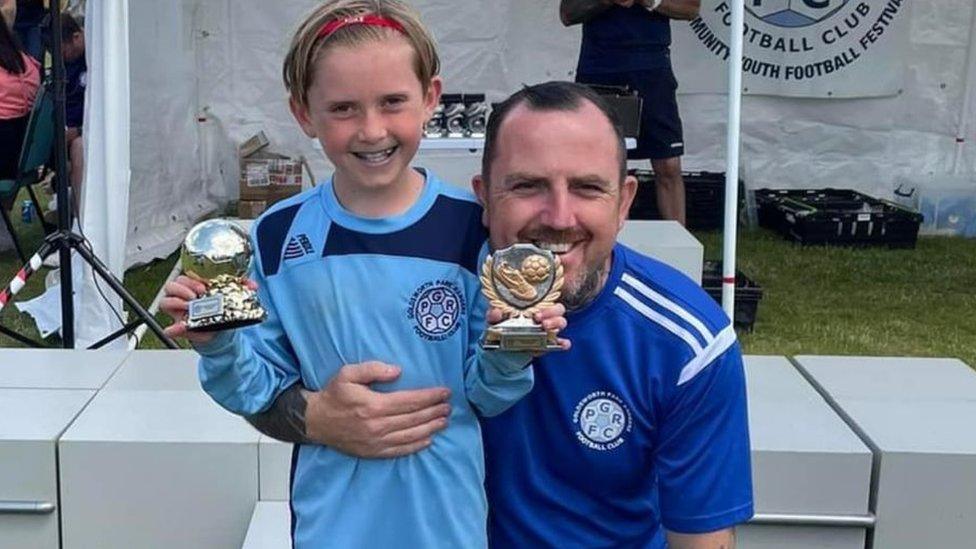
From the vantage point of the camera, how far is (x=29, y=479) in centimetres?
233

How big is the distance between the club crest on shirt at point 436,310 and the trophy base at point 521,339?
6.1 inches

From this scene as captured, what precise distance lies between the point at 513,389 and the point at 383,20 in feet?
1.69

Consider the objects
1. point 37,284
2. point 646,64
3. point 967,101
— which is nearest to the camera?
point 646,64

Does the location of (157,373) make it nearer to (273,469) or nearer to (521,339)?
(273,469)

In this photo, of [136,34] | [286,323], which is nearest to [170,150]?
[136,34]

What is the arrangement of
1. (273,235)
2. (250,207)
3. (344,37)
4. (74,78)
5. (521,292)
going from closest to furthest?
(521,292) < (344,37) < (273,235) < (74,78) < (250,207)

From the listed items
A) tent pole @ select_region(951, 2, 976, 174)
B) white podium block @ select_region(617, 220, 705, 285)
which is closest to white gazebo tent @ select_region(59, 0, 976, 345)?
tent pole @ select_region(951, 2, 976, 174)

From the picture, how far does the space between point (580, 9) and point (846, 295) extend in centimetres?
197

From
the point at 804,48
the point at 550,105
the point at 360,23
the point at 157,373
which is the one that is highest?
the point at 804,48

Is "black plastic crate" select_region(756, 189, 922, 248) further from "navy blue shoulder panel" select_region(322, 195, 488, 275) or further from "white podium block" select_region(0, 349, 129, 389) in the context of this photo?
"navy blue shoulder panel" select_region(322, 195, 488, 275)

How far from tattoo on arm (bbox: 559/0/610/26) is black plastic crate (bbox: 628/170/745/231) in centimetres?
193

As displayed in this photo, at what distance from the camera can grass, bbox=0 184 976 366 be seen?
499 centimetres

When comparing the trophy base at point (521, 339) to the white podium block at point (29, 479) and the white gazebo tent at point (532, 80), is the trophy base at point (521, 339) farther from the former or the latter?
the white gazebo tent at point (532, 80)

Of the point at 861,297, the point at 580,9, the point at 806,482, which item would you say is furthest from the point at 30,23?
the point at 806,482
